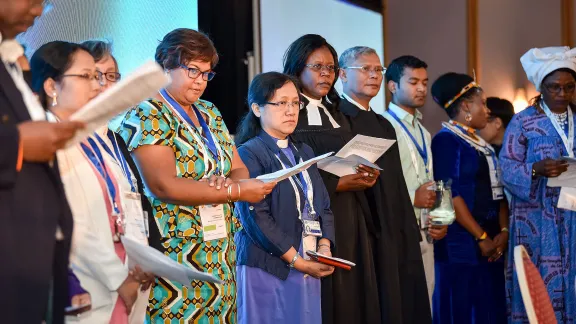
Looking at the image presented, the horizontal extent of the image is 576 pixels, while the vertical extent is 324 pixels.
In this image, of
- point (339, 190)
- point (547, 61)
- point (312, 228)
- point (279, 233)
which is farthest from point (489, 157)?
point (279, 233)

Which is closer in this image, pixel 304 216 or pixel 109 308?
pixel 109 308

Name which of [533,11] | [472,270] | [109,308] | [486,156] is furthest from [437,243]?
[533,11]

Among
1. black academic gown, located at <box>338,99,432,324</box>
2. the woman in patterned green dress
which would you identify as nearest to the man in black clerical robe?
black academic gown, located at <box>338,99,432,324</box>

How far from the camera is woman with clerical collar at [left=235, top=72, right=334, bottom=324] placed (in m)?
3.45

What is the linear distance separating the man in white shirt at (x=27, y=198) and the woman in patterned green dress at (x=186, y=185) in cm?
85

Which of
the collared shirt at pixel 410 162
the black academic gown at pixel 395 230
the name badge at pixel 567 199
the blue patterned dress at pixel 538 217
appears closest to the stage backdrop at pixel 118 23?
the black academic gown at pixel 395 230

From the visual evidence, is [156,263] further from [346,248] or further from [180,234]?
[346,248]

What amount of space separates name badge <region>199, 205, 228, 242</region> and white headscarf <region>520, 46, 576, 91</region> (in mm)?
2923

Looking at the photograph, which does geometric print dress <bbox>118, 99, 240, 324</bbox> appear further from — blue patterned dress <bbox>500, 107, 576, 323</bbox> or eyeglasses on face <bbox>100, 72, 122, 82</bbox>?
blue patterned dress <bbox>500, 107, 576, 323</bbox>

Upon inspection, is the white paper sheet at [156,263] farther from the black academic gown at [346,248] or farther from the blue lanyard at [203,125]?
the black academic gown at [346,248]

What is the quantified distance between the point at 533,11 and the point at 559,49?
310 cm

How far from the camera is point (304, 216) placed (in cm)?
355

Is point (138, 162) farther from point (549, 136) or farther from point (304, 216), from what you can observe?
point (549, 136)

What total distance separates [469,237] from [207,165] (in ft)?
8.34
